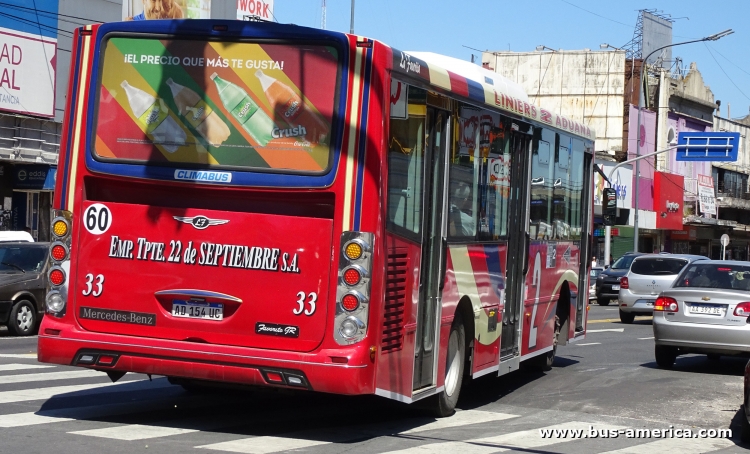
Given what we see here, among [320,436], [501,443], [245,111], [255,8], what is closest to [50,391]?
[320,436]

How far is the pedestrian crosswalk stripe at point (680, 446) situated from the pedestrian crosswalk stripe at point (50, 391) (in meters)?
4.97

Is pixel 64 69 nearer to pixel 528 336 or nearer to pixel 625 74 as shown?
pixel 528 336

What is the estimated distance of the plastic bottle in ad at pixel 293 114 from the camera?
8.33m

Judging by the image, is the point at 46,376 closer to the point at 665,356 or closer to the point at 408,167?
the point at 408,167

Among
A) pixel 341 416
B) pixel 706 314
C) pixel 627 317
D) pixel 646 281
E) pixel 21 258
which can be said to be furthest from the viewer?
pixel 627 317

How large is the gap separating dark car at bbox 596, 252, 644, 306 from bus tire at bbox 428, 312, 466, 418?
80.6ft

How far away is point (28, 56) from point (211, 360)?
1008 inches

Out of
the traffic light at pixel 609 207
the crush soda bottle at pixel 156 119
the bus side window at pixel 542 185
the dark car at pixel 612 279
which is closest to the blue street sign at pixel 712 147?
the dark car at pixel 612 279

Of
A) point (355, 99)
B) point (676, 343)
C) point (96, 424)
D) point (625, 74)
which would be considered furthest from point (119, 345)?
point (625, 74)

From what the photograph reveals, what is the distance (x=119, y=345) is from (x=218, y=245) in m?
1.08

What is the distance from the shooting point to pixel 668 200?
6706cm

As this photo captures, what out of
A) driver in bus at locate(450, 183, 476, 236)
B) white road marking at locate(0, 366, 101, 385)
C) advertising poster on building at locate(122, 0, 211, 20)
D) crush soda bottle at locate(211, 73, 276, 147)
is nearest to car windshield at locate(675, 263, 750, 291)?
driver in bus at locate(450, 183, 476, 236)

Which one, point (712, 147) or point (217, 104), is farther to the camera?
point (712, 147)

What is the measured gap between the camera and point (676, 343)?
15.6m
